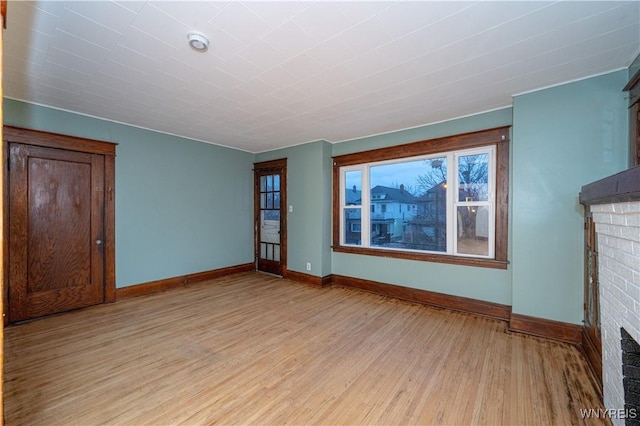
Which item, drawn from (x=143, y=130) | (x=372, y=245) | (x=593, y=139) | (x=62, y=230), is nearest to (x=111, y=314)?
(x=62, y=230)

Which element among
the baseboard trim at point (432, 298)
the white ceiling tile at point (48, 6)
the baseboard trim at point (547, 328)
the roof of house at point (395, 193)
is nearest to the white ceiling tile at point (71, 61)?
the white ceiling tile at point (48, 6)

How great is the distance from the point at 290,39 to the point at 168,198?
11.9ft

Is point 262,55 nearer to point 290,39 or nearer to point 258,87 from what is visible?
point 290,39

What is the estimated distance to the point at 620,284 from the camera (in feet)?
5.84

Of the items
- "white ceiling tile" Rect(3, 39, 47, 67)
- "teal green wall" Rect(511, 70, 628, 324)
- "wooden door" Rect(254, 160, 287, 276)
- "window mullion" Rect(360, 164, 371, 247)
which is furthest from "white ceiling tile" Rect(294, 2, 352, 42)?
"wooden door" Rect(254, 160, 287, 276)

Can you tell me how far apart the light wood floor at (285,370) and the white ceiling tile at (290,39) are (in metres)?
2.73

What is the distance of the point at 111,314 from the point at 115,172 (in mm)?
2012

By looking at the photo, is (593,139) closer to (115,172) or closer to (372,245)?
(372,245)

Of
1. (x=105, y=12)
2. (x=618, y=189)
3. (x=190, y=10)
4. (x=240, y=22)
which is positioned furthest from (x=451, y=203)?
(x=105, y=12)

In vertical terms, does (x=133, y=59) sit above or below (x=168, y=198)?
above

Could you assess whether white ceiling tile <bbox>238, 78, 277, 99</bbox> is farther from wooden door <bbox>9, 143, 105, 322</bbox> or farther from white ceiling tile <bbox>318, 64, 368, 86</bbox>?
wooden door <bbox>9, 143, 105, 322</bbox>

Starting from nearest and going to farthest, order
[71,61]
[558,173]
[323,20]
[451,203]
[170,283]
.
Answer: [323,20] < [71,61] < [558,173] < [451,203] < [170,283]

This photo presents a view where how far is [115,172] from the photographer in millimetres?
4133

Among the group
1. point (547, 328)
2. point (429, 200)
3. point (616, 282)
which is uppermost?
point (429, 200)
